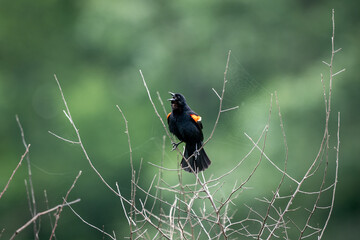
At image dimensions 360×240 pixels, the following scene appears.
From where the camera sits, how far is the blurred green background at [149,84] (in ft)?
44.6

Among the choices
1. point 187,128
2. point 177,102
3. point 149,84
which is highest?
point 149,84

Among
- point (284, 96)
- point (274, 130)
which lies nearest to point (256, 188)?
point (274, 130)

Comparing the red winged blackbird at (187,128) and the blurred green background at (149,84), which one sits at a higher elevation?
the blurred green background at (149,84)

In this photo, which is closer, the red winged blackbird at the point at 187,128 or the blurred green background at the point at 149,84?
the red winged blackbird at the point at 187,128

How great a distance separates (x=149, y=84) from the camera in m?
16.5

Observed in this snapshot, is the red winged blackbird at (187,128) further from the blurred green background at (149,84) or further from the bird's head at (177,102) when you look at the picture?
the blurred green background at (149,84)

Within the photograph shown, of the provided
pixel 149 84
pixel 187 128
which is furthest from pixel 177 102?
pixel 149 84

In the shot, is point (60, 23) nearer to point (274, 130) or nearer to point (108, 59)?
point (108, 59)

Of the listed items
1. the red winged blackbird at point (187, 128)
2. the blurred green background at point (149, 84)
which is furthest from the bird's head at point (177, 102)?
the blurred green background at point (149, 84)

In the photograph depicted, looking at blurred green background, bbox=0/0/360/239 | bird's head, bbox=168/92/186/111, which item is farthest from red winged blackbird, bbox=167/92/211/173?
blurred green background, bbox=0/0/360/239

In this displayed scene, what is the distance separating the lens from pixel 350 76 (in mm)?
14297

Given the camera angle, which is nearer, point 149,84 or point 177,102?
point 177,102

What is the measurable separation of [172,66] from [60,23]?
5675mm

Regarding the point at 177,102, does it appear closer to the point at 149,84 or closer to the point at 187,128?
the point at 187,128
